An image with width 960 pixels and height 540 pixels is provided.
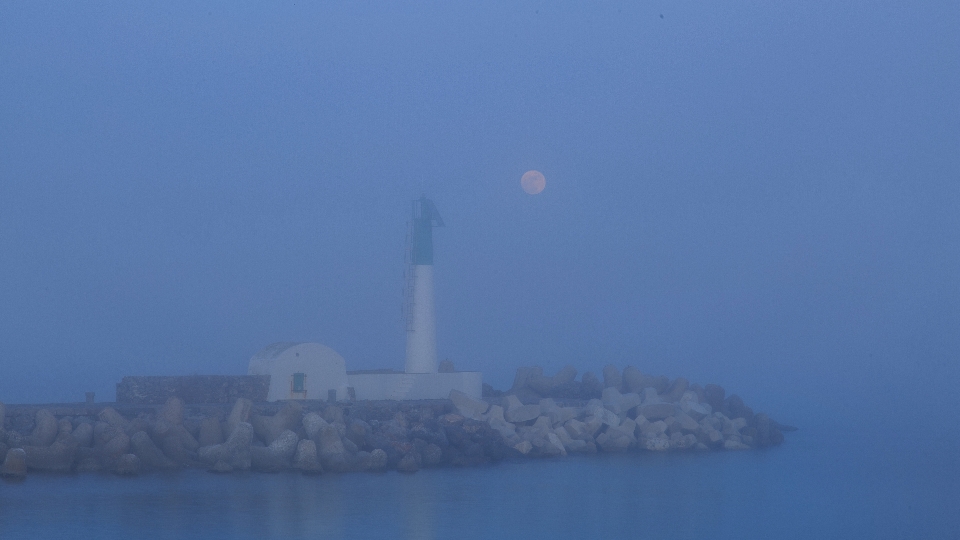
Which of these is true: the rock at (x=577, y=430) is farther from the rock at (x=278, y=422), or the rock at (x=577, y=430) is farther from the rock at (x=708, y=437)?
the rock at (x=278, y=422)

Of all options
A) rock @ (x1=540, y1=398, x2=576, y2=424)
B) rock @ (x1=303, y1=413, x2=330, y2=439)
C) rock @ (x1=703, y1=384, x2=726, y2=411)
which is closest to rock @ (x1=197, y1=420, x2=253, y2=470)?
rock @ (x1=303, y1=413, x2=330, y2=439)

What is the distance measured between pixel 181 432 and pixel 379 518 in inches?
168

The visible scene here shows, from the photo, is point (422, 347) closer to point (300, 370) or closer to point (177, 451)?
point (300, 370)

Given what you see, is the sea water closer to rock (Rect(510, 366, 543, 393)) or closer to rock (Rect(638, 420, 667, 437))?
rock (Rect(638, 420, 667, 437))

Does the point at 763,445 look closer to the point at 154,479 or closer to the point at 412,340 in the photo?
the point at 412,340

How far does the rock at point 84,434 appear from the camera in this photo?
14898 mm

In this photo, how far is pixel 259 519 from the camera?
12008 mm

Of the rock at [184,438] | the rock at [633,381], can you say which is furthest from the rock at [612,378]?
the rock at [184,438]

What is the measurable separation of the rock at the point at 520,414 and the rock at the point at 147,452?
654 centimetres

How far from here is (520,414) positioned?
19.2 metres

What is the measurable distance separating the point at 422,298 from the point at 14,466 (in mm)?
9413

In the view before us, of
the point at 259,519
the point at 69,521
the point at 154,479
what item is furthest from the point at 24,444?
the point at 259,519

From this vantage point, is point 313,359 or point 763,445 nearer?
point 313,359

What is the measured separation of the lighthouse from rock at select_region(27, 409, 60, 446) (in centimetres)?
808
